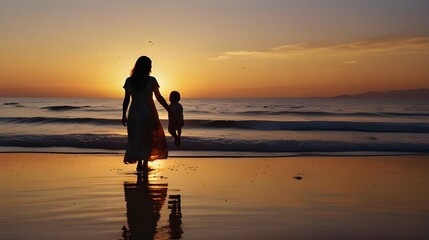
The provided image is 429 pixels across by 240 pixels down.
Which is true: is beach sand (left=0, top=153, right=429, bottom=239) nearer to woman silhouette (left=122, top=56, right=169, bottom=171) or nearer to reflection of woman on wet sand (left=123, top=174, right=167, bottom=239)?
reflection of woman on wet sand (left=123, top=174, right=167, bottom=239)

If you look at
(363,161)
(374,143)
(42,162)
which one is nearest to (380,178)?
(363,161)

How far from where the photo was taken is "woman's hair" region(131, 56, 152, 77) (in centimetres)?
839

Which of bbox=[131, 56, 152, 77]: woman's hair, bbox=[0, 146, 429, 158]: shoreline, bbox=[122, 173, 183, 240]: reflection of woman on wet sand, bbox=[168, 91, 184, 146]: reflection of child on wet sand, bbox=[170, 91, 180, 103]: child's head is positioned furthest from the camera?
bbox=[0, 146, 429, 158]: shoreline

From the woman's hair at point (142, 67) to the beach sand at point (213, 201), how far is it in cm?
169

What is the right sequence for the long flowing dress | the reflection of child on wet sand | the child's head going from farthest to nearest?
the child's head, the reflection of child on wet sand, the long flowing dress

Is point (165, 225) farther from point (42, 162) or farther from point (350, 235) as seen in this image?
point (42, 162)

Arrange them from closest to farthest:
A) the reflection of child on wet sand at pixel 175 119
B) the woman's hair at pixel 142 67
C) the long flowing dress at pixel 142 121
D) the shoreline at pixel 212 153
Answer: the woman's hair at pixel 142 67 < the long flowing dress at pixel 142 121 < the reflection of child on wet sand at pixel 175 119 < the shoreline at pixel 212 153

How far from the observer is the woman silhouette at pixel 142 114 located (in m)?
8.48

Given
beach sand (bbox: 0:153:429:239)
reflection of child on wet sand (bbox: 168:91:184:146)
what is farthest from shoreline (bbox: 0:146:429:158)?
reflection of child on wet sand (bbox: 168:91:184:146)

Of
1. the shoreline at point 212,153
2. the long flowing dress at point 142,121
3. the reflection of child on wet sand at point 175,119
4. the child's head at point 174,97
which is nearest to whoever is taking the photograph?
the long flowing dress at point 142,121

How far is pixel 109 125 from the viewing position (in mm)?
27594

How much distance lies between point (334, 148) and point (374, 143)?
6.15 feet

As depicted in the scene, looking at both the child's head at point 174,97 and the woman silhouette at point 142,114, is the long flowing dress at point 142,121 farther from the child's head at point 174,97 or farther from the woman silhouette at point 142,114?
the child's head at point 174,97

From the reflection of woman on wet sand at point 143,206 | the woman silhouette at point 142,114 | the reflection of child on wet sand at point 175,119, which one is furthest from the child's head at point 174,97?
the reflection of woman on wet sand at point 143,206
